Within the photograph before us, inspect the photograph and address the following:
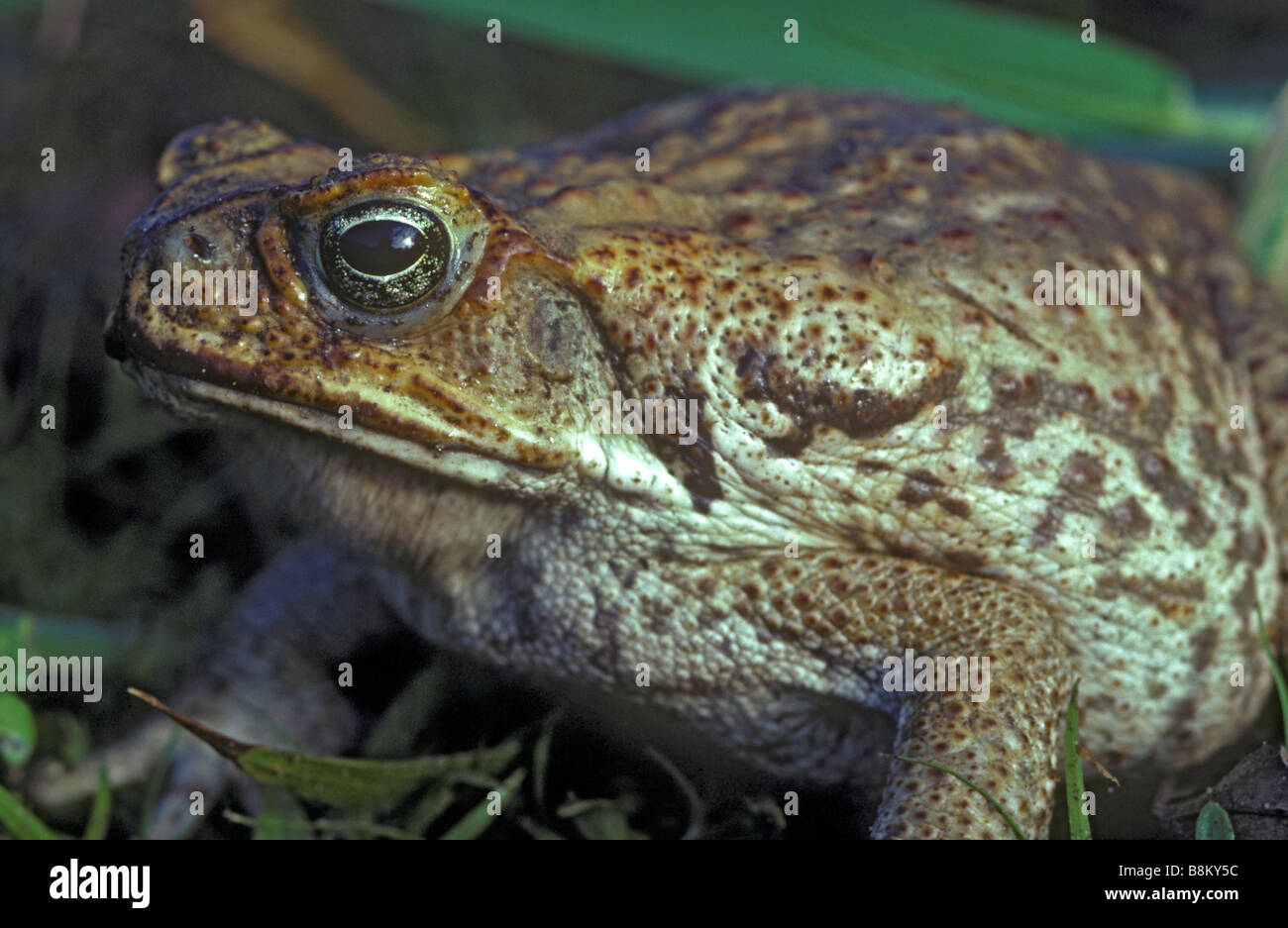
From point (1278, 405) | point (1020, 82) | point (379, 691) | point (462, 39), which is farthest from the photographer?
point (462, 39)

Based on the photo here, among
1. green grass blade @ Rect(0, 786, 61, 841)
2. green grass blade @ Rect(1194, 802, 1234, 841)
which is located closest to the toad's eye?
green grass blade @ Rect(0, 786, 61, 841)

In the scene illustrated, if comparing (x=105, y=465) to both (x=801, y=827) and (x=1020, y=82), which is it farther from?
(x=1020, y=82)

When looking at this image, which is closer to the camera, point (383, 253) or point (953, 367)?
point (383, 253)

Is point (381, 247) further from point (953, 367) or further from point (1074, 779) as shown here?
point (1074, 779)

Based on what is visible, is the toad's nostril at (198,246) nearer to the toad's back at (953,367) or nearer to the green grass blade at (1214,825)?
the toad's back at (953,367)

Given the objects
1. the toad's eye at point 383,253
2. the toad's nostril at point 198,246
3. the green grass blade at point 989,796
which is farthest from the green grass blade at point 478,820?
the toad's nostril at point 198,246

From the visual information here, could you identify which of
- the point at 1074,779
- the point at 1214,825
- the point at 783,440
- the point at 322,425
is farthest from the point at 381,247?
the point at 1214,825
